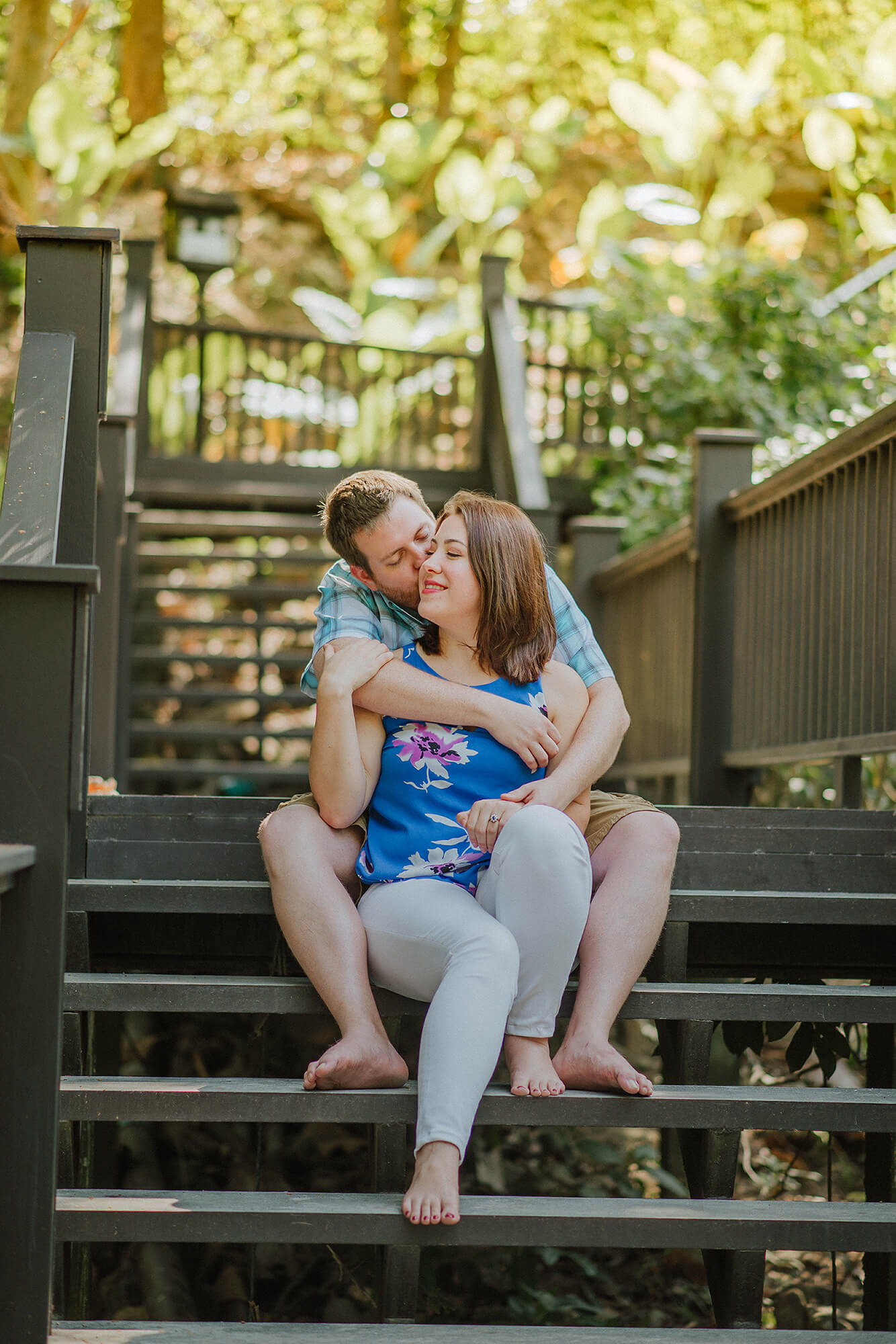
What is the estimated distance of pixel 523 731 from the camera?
225cm

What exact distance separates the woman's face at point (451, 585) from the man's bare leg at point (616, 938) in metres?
0.48

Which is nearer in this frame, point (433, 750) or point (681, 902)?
point (433, 750)

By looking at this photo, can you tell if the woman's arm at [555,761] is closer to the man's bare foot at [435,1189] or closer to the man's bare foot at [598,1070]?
the man's bare foot at [598,1070]

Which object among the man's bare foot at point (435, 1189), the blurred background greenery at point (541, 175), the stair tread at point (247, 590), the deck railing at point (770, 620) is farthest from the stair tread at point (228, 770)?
the man's bare foot at point (435, 1189)

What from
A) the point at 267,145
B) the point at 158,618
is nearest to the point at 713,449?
Answer: the point at 158,618

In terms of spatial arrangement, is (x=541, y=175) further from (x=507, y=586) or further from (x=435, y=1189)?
(x=435, y=1189)

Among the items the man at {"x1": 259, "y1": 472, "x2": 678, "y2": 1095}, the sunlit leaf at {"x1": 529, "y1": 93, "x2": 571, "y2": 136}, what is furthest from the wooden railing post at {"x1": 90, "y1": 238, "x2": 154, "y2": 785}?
the sunlit leaf at {"x1": 529, "y1": 93, "x2": 571, "y2": 136}

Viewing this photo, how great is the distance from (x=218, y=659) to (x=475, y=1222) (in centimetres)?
478

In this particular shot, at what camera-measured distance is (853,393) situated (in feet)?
21.3

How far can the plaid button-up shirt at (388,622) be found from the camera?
244cm

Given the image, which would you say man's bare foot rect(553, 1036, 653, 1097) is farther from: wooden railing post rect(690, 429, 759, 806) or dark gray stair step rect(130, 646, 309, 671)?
dark gray stair step rect(130, 646, 309, 671)

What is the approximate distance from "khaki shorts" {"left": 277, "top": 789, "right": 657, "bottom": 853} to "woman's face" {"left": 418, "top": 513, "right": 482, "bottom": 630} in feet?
1.32

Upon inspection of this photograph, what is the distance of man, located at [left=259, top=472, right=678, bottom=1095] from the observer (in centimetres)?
207

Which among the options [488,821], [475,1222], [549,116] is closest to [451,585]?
[488,821]
